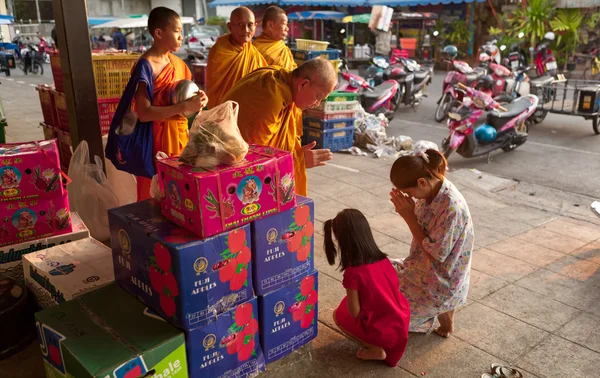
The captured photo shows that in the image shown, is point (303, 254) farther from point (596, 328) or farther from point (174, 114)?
point (596, 328)

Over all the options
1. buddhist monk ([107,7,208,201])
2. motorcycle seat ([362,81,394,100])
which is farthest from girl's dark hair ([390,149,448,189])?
motorcycle seat ([362,81,394,100])

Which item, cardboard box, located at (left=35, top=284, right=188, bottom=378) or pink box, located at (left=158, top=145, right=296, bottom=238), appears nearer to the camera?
cardboard box, located at (left=35, top=284, right=188, bottom=378)

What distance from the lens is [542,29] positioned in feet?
48.7

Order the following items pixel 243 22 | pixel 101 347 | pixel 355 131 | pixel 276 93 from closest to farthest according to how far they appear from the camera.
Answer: pixel 101 347 < pixel 276 93 < pixel 243 22 < pixel 355 131

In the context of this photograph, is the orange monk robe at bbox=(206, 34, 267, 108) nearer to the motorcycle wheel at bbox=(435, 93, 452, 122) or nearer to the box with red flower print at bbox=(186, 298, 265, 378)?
the box with red flower print at bbox=(186, 298, 265, 378)

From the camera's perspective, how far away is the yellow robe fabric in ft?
9.20

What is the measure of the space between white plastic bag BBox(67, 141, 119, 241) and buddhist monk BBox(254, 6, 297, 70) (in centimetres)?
164

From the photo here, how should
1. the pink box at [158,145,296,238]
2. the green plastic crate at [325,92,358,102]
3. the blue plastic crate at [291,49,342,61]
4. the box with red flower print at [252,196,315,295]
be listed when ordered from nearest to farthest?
the pink box at [158,145,296,238] < the box with red flower print at [252,196,315,295] < the blue plastic crate at [291,49,342,61] < the green plastic crate at [325,92,358,102]

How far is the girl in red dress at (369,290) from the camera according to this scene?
246 cm

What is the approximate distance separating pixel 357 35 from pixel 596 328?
1979cm

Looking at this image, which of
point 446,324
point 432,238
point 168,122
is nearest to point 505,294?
point 446,324

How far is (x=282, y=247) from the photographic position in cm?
231

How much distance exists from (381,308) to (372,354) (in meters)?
0.25

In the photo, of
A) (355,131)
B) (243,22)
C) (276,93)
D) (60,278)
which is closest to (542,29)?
(355,131)
